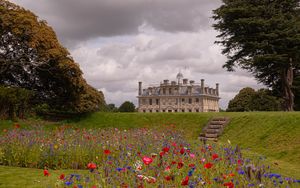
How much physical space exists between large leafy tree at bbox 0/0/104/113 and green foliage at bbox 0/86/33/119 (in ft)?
7.89

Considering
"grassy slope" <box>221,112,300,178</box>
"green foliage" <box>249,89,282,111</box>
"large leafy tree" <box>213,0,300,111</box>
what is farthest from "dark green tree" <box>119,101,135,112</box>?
"grassy slope" <box>221,112,300,178</box>

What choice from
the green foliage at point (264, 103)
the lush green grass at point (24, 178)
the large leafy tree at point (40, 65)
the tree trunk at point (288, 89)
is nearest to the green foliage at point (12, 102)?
the large leafy tree at point (40, 65)

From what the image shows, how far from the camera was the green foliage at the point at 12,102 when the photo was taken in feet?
68.0

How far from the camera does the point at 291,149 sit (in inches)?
563

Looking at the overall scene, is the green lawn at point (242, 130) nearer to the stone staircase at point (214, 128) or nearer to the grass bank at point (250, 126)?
the grass bank at point (250, 126)

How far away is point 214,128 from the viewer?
20828 mm

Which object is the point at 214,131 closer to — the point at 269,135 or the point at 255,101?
the point at 269,135

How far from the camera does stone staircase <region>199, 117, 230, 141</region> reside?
1966 centimetres

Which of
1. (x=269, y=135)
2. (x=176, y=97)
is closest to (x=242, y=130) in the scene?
(x=269, y=135)

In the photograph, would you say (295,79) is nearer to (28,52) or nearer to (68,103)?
(68,103)

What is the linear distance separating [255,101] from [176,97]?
138 feet

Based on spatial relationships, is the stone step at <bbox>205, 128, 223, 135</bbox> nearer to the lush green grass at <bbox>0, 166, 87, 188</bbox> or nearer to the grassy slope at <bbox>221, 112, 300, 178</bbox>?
the grassy slope at <bbox>221, 112, 300, 178</bbox>

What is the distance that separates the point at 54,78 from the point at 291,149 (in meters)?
16.2

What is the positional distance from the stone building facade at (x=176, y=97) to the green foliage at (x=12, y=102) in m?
70.2
